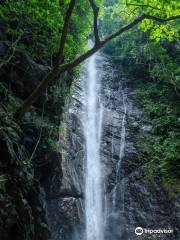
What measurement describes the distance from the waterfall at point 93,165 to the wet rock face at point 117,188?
0.79 ft

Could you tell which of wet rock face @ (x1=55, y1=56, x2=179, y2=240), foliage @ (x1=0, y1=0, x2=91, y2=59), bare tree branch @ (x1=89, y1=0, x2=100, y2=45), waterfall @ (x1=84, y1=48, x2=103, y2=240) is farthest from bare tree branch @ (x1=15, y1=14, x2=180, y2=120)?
waterfall @ (x1=84, y1=48, x2=103, y2=240)

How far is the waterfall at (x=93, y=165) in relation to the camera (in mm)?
9359

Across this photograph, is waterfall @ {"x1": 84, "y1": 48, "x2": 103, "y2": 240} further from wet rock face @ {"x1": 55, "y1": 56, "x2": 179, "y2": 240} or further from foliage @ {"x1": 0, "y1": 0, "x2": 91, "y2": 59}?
foliage @ {"x1": 0, "y1": 0, "x2": 91, "y2": 59}

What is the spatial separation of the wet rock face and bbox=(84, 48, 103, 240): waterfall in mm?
241

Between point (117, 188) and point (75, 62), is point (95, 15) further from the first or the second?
point (117, 188)

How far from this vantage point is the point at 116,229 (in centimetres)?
921

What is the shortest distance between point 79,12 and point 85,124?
190 inches

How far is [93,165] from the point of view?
10.9 meters

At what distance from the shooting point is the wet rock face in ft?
28.5

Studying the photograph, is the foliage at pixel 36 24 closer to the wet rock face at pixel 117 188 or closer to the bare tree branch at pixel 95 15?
the bare tree branch at pixel 95 15

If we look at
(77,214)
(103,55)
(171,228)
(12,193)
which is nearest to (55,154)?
(77,214)

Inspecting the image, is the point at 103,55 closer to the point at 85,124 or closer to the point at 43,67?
the point at 85,124

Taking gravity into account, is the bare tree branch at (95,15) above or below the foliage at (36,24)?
below

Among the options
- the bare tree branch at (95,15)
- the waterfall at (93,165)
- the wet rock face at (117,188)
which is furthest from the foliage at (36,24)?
the waterfall at (93,165)
